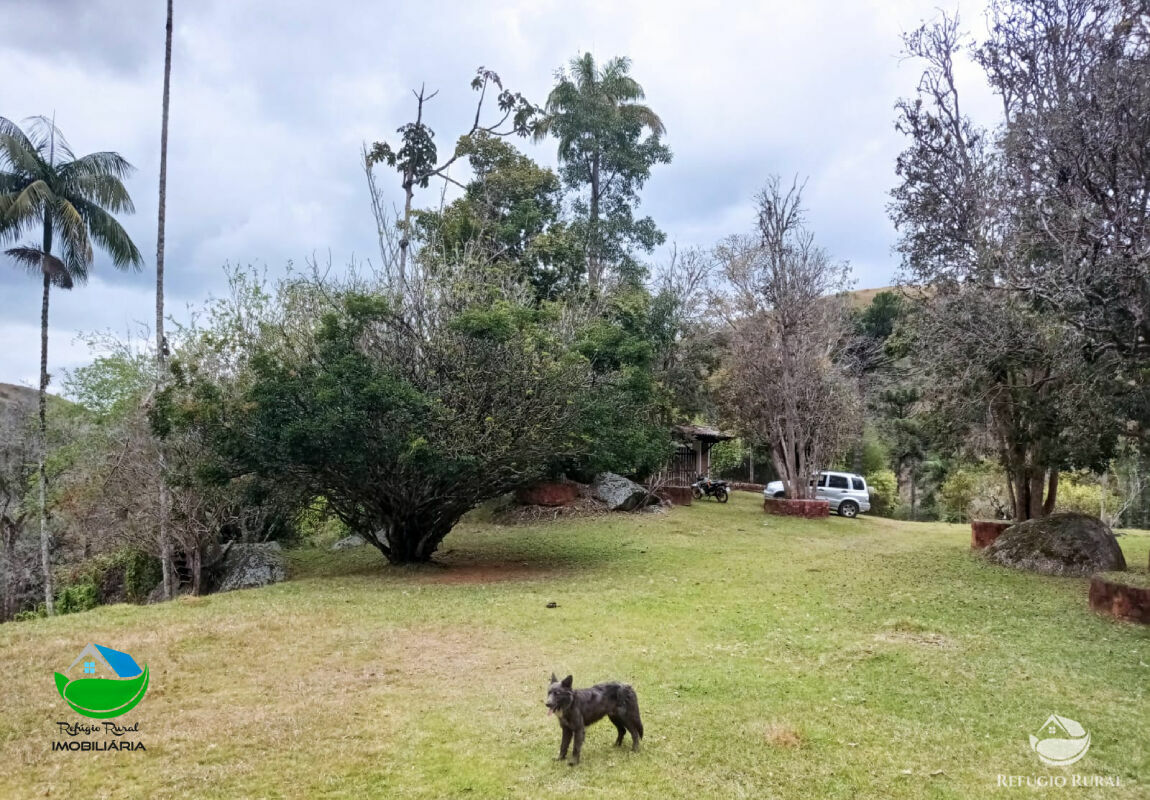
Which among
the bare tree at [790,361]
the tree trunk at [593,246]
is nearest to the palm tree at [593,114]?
the tree trunk at [593,246]

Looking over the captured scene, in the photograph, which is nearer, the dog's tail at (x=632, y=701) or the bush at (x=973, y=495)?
the dog's tail at (x=632, y=701)

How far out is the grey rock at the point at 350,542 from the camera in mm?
17141

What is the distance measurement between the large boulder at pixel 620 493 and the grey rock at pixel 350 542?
6323mm

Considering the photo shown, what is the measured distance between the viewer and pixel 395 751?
439 centimetres

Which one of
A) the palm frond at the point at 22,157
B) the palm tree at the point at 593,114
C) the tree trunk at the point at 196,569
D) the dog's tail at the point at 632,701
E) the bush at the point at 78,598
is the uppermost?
the palm tree at the point at 593,114

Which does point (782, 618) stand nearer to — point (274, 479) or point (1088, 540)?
point (1088, 540)

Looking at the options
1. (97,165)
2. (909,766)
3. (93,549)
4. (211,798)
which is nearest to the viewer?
(211,798)

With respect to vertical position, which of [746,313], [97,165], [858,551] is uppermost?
[97,165]

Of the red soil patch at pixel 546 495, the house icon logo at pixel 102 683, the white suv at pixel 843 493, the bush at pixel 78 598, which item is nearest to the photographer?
the house icon logo at pixel 102 683

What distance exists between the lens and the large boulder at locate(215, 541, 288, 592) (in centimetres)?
1366

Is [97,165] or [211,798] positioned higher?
[97,165]

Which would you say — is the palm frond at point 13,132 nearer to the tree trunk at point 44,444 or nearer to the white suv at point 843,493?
the tree trunk at point 44,444

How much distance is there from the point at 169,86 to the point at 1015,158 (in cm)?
1575

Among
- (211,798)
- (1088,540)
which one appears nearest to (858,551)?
(1088,540)
